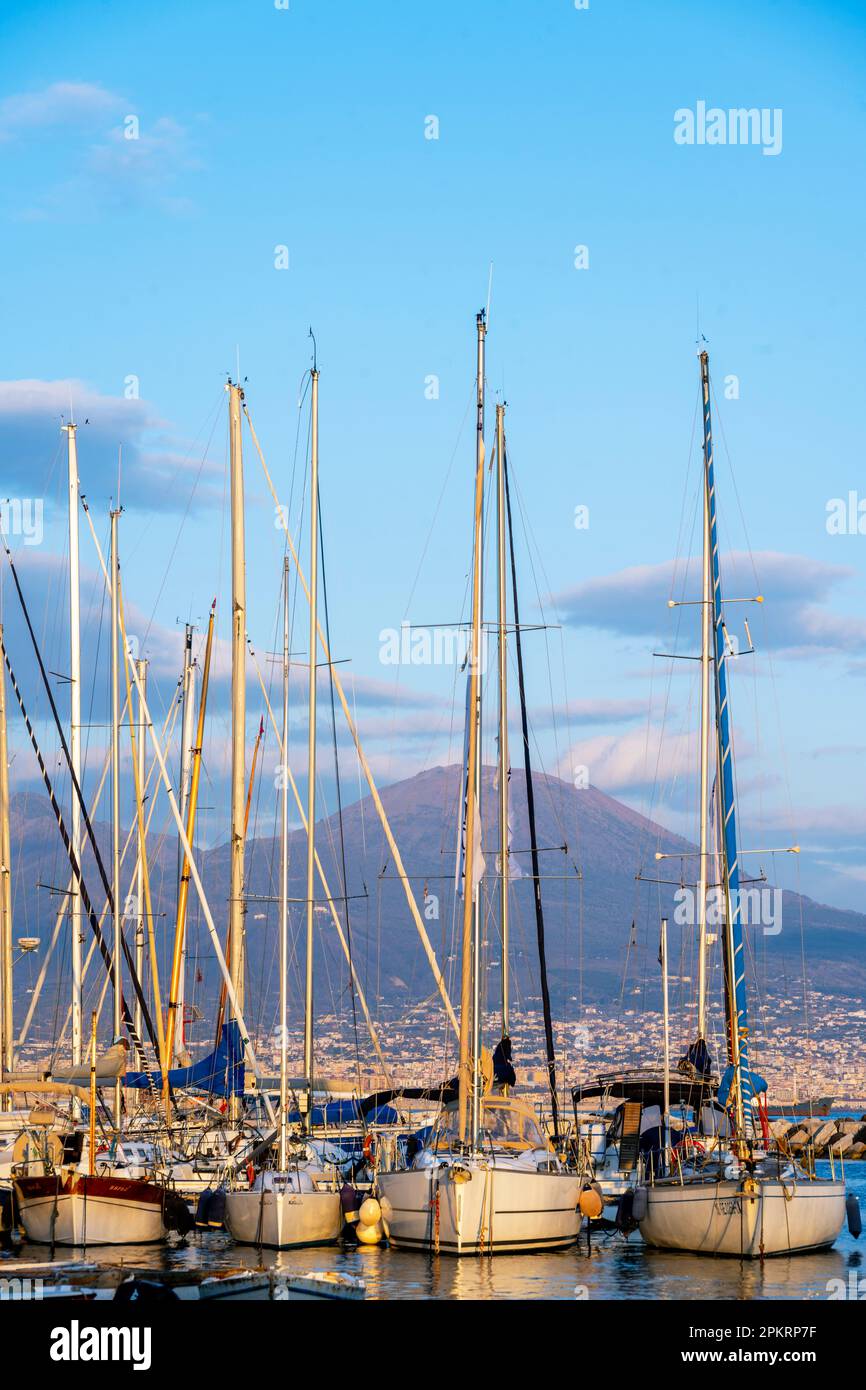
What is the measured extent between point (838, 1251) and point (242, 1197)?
12589 mm

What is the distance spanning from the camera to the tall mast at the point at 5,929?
4597 cm

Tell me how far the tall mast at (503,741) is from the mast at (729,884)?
572 cm

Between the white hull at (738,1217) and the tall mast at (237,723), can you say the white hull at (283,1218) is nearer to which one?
the white hull at (738,1217)

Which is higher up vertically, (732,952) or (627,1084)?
(732,952)

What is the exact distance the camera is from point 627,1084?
1833 inches

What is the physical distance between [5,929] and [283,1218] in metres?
17.7

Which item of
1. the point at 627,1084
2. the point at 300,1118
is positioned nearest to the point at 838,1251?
the point at 627,1084

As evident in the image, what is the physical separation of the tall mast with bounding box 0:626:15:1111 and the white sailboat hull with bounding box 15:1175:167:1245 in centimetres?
829

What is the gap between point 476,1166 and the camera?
32625 millimetres

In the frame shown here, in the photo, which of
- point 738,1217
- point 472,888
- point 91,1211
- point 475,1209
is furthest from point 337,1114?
point 738,1217

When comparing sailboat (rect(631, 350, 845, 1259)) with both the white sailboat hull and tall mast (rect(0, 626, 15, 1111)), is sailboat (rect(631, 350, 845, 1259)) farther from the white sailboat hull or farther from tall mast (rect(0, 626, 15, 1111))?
tall mast (rect(0, 626, 15, 1111))

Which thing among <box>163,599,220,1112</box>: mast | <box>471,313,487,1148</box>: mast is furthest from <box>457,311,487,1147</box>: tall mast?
<box>163,599,220,1112</box>: mast

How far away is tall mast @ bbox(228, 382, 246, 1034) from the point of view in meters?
43.8

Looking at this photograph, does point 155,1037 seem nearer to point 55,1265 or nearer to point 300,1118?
point 300,1118
